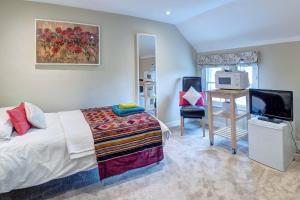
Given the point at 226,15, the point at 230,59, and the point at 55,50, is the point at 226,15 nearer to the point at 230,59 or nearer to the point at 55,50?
the point at 230,59

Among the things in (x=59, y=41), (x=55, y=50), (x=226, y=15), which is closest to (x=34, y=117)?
(x=55, y=50)

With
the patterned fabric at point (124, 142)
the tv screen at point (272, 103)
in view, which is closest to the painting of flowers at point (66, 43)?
the patterned fabric at point (124, 142)

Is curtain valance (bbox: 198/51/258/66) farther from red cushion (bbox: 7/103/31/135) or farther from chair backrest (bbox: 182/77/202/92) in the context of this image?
red cushion (bbox: 7/103/31/135)

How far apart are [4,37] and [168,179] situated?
10.1ft

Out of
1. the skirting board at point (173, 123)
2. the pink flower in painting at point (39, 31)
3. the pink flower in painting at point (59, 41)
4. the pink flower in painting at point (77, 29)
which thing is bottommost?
the skirting board at point (173, 123)

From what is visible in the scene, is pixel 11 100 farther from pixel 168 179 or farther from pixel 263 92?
pixel 263 92

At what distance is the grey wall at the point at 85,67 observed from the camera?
290cm

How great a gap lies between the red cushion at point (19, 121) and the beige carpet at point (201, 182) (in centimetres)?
84

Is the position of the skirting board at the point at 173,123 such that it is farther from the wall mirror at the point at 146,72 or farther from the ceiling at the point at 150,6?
the ceiling at the point at 150,6

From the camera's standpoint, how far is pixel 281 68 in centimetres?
316

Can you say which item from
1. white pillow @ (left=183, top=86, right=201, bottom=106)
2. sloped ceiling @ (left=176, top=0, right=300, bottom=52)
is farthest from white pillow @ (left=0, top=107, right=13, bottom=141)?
sloped ceiling @ (left=176, top=0, right=300, bottom=52)

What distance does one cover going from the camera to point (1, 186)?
1781mm

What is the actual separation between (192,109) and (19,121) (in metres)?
2.87

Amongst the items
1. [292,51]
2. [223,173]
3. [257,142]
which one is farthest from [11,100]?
[292,51]
